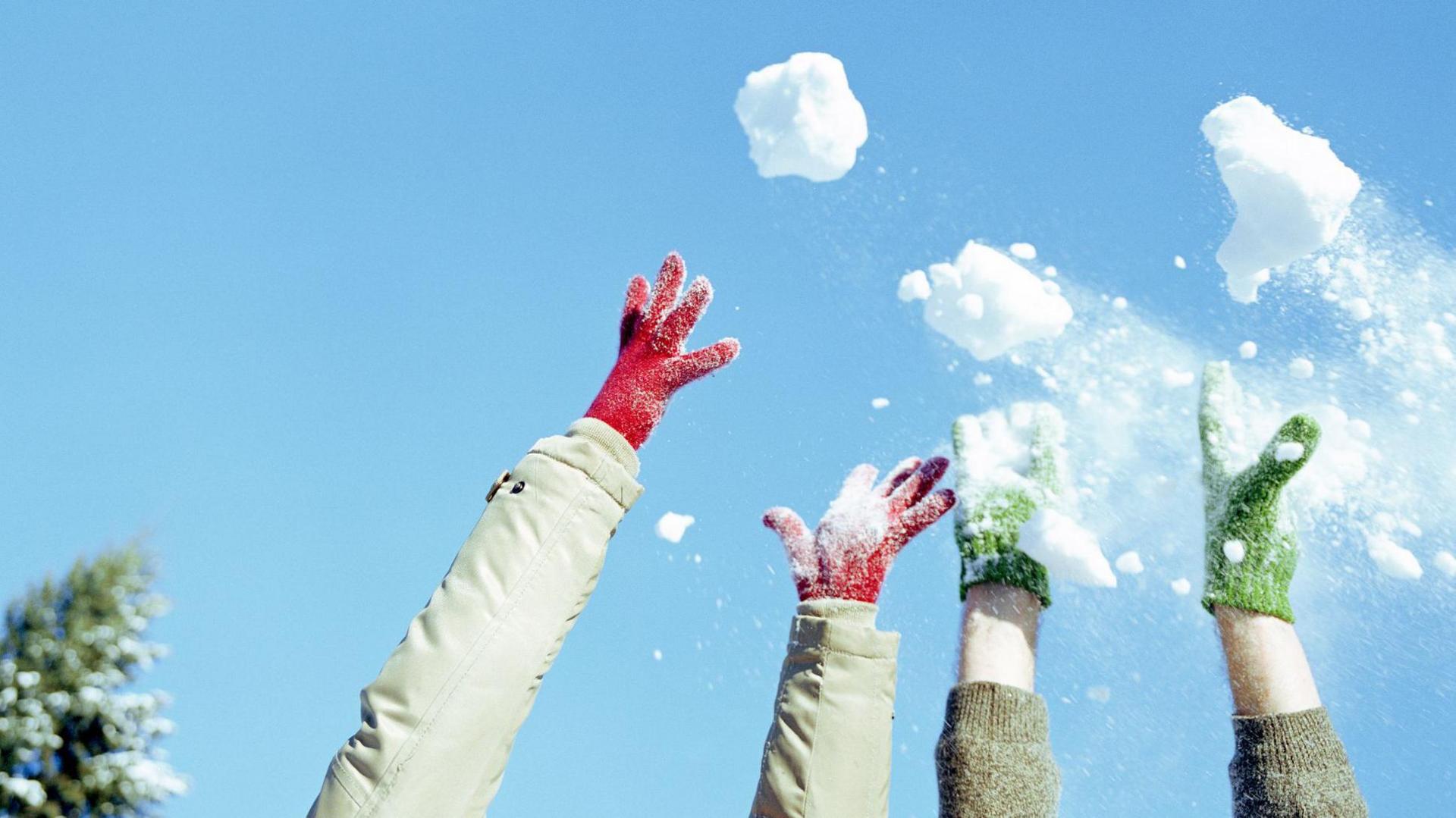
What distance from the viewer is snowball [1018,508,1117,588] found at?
128 inches

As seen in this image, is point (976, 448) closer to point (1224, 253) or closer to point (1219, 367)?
point (1219, 367)

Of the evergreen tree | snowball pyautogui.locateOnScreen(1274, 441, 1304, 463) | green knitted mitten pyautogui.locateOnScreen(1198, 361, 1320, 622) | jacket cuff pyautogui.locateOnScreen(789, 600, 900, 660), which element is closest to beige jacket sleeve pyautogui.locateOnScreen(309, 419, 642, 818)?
jacket cuff pyautogui.locateOnScreen(789, 600, 900, 660)

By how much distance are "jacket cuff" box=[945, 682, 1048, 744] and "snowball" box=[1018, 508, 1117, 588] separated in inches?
18.5

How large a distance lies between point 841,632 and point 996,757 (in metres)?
0.53

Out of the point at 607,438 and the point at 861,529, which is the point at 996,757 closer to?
the point at 861,529

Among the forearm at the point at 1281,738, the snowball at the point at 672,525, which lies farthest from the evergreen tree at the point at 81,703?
the forearm at the point at 1281,738

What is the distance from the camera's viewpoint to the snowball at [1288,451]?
3.23 metres

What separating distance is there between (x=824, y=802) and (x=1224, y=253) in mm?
3262

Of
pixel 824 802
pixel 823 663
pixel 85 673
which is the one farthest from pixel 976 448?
pixel 85 673

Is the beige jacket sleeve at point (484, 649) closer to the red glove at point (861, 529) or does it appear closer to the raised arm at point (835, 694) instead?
the raised arm at point (835, 694)

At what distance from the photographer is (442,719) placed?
200 centimetres

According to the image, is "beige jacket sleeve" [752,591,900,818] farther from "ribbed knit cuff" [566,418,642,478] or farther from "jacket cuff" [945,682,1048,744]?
"ribbed knit cuff" [566,418,642,478]

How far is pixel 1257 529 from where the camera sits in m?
3.32

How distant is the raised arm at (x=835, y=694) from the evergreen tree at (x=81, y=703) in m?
14.7
